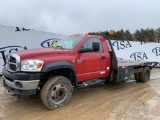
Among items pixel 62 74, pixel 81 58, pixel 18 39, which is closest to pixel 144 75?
pixel 81 58

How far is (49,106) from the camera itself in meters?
5.40

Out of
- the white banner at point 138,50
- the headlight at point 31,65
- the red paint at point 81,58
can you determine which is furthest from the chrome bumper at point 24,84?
the white banner at point 138,50

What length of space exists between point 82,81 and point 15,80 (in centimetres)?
203

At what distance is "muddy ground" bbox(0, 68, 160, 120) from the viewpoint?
509 centimetres

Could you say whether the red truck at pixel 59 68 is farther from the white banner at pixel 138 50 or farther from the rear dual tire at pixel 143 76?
the white banner at pixel 138 50

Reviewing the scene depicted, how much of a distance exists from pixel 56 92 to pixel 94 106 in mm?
1113

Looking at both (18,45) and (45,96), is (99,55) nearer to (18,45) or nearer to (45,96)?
(45,96)

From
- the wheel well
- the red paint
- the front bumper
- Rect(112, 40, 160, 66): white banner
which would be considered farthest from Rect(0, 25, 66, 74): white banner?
Rect(112, 40, 160, 66): white banner

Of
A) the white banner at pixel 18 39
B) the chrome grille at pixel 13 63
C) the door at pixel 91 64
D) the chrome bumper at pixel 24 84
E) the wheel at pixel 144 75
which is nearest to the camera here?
the chrome bumper at pixel 24 84

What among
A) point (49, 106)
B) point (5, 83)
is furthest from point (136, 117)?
point (5, 83)

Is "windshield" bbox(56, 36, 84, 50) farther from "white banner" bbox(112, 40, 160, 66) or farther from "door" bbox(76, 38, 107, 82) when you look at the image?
"white banner" bbox(112, 40, 160, 66)

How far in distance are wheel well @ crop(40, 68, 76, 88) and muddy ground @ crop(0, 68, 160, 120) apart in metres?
0.66

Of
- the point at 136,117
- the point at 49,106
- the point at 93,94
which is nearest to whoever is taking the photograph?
the point at 136,117

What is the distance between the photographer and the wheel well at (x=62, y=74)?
5.63 metres
